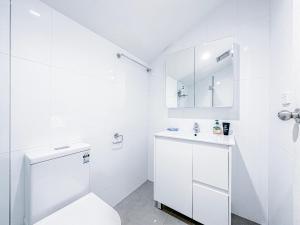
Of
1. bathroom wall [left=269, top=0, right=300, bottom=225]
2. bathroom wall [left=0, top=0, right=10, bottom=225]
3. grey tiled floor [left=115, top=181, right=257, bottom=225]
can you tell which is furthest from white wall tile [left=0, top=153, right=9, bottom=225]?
bathroom wall [left=269, top=0, right=300, bottom=225]

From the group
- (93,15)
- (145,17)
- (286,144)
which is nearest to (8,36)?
(93,15)

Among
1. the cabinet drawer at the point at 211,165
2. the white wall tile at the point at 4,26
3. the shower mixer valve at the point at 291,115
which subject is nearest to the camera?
the shower mixer valve at the point at 291,115

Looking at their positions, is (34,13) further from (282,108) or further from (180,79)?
(282,108)

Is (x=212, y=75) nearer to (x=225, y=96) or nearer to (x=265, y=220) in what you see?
(x=225, y=96)

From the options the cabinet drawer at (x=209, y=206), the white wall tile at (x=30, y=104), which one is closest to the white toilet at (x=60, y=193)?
the white wall tile at (x=30, y=104)

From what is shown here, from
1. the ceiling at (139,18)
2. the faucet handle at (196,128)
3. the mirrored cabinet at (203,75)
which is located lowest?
the faucet handle at (196,128)

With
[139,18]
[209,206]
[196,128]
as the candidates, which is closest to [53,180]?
[209,206]

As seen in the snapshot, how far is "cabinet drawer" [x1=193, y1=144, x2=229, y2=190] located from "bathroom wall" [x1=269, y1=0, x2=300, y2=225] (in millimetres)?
358

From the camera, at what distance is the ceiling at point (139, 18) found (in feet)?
3.69

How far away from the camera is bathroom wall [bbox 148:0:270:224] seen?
1.35 m

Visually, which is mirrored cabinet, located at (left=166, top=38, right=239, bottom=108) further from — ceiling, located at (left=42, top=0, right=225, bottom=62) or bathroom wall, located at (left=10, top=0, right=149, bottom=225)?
bathroom wall, located at (left=10, top=0, right=149, bottom=225)

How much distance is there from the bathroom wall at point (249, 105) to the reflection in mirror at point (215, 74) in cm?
9

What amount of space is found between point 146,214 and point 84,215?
861 mm

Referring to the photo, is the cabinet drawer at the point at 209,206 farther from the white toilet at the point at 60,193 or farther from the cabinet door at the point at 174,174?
the white toilet at the point at 60,193
